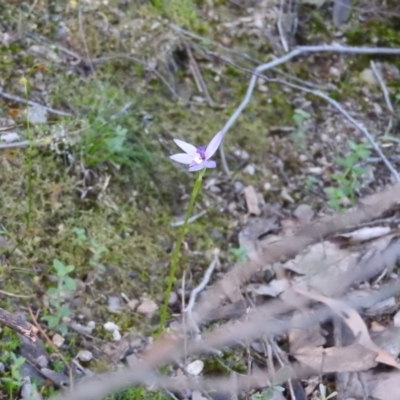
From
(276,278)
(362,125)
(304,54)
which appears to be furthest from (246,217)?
(304,54)

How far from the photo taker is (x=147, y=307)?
8.13ft

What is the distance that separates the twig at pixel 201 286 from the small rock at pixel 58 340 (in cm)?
43

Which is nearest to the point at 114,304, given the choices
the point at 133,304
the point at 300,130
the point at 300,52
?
the point at 133,304

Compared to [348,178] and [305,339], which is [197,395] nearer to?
[305,339]

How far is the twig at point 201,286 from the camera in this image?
2477 millimetres

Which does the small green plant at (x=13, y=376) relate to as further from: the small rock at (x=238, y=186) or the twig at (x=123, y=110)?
Answer: the small rock at (x=238, y=186)

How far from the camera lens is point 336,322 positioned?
2406 millimetres

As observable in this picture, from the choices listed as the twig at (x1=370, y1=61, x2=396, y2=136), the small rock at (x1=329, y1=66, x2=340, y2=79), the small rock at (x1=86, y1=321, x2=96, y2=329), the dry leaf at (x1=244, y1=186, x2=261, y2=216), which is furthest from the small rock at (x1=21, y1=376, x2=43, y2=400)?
the small rock at (x1=329, y1=66, x2=340, y2=79)

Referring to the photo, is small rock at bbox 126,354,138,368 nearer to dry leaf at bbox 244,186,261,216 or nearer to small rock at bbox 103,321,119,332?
small rock at bbox 103,321,119,332

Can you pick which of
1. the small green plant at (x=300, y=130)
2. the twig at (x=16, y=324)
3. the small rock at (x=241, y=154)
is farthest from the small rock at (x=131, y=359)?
the small green plant at (x=300, y=130)

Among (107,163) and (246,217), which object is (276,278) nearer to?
(246,217)

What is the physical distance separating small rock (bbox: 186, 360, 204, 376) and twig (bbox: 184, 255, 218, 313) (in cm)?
19

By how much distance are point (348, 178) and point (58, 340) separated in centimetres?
147

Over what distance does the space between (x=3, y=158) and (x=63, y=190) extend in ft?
0.80
